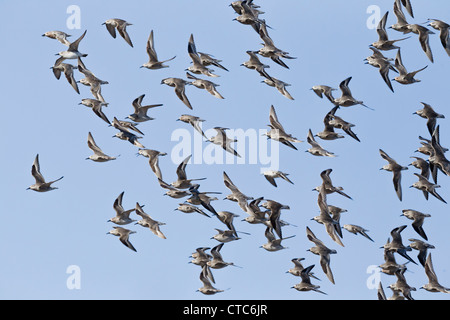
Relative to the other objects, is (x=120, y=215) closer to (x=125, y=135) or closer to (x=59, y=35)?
Result: (x=125, y=135)

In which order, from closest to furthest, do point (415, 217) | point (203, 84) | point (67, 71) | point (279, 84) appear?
point (415, 217), point (203, 84), point (279, 84), point (67, 71)

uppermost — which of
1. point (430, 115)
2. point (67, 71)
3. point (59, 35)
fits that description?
point (59, 35)

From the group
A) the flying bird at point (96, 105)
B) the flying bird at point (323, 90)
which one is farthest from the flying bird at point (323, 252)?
the flying bird at point (96, 105)

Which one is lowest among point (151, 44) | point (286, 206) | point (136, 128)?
point (286, 206)

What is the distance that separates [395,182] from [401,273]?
7.28 feet

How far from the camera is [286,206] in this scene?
2480cm

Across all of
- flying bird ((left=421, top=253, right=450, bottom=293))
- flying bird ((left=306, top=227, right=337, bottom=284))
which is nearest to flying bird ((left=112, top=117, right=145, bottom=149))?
flying bird ((left=306, top=227, right=337, bottom=284))

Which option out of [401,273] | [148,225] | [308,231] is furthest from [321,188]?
[148,225]

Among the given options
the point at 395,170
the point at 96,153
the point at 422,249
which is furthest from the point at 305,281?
the point at 96,153

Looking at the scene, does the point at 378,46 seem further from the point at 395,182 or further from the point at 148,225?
the point at 148,225

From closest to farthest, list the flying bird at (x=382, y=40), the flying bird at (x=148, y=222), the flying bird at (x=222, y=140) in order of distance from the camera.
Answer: the flying bird at (x=222, y=140), the flying bird at (x=382, y=40), the flying bird at (x=148, y=222)

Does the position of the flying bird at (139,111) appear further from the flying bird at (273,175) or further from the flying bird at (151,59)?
the flying bird at (273,175)

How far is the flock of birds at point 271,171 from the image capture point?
2497 cm

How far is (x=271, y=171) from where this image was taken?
1046 inches
